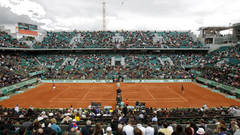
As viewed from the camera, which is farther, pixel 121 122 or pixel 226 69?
pixel 226 69

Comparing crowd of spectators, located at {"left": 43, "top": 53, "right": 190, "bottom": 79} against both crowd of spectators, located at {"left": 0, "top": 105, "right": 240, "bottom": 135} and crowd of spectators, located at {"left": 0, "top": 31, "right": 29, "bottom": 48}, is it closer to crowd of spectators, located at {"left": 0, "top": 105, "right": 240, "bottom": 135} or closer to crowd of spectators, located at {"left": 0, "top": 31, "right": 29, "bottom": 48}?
crowd of spectators, located at {"left": 0, "top": 31, "right": 29, "bottom": 48}

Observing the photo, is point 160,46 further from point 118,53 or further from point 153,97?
point 153,97

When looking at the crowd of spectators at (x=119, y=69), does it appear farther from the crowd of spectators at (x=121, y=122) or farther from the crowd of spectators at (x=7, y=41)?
the crowd of spectators at (x=121, y=122)

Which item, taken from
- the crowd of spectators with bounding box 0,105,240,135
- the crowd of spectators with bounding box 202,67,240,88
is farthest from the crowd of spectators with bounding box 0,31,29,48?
Answer: the crowd of spectators with bounding box 202,67,240,88

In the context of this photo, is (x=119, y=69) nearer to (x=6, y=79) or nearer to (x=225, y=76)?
(x=225, y=76)

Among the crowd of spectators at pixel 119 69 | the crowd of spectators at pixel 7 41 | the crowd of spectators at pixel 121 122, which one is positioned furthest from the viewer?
the crowd of spectators at pixel 7 41

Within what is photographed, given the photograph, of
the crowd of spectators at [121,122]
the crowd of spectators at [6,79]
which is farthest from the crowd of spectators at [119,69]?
the crowd of spectators at [121,122]

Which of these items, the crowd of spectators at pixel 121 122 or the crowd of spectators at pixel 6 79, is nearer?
the crowd of spectators at pixel 121 122

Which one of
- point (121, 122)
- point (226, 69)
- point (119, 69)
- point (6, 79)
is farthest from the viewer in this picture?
point (119, 69)

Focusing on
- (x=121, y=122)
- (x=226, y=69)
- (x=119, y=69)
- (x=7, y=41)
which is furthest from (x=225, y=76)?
(x=7, y=41)

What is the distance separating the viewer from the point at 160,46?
50.0 metres

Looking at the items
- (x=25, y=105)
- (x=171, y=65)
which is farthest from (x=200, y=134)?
(x=171, y=65)

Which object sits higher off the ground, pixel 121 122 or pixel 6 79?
pixel 121 122

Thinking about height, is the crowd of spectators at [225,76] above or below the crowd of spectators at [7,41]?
below
